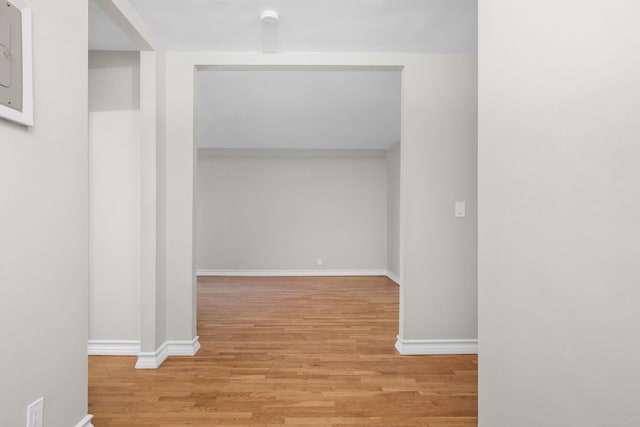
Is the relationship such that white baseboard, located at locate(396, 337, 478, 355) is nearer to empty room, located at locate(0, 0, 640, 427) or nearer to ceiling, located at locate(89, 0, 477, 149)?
empty room, located at locate(0, 0, 640, 427)

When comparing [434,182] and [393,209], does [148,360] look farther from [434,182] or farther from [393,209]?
[393,209]

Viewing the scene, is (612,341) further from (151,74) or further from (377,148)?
(377,148)

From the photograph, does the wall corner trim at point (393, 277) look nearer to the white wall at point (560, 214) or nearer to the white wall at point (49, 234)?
the white wall at point (560, 214)

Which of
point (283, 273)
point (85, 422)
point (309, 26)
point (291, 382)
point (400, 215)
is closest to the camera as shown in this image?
point (85, 422)

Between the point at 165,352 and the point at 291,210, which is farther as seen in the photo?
the point at 291,210

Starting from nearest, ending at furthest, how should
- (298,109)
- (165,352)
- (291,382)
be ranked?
1. (291,382)
2. (165,352)
3. (298,109)

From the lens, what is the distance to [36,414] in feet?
4.35

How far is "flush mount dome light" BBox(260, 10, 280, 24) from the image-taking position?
232 cm

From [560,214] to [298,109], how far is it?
4002mm

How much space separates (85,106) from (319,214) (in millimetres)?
5380

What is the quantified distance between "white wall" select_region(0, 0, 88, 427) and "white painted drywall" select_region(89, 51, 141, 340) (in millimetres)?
1113

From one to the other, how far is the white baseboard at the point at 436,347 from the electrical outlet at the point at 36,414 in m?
2.32

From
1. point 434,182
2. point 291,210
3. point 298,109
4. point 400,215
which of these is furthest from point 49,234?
point 291,210

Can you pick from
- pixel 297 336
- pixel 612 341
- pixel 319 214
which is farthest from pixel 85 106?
pixel 319 214
